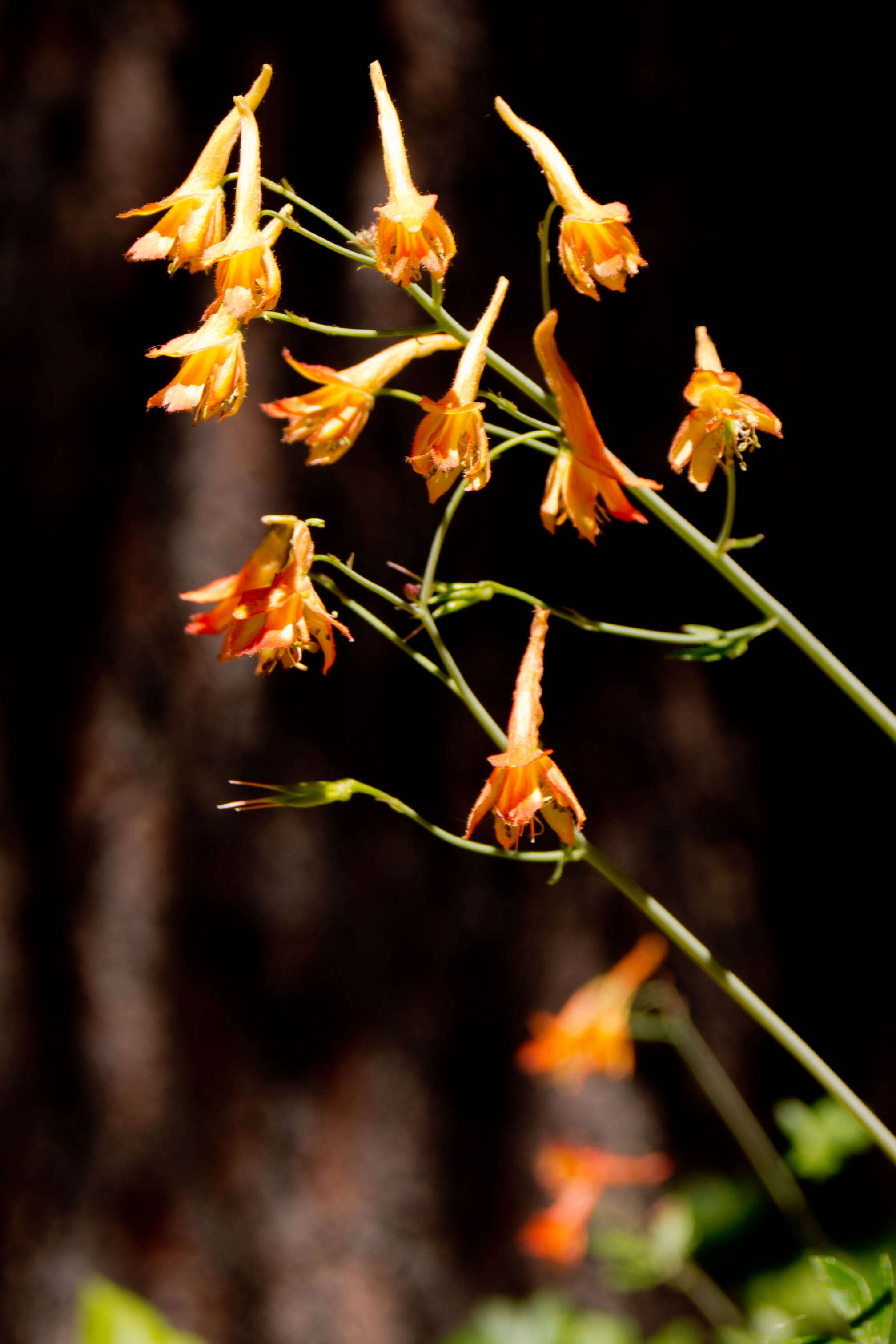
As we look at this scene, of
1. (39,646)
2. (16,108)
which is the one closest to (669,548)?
(39,646)

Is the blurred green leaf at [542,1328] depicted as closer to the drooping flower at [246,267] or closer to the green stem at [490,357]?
the green stem at [490,357]

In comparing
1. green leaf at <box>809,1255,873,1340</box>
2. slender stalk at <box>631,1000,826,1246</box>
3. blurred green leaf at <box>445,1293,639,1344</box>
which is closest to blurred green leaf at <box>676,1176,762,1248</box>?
slender stalk at <box>631,1000,826,1246</box>

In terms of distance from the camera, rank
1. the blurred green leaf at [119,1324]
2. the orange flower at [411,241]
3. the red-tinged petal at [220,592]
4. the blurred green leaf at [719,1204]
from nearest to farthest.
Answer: the orange flower at [411,241] < the red-tinged petal at [220,592] < the blurred green leaf at [119,1324] < the blurred green leaf at [719,1204]

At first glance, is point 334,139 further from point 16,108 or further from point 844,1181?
point 844,1181

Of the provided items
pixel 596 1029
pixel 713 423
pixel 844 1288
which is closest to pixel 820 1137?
pixel 596 1029

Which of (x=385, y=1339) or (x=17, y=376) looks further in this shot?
(x=385, y=1339)

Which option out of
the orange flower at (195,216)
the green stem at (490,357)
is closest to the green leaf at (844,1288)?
the green stem at (490,357)

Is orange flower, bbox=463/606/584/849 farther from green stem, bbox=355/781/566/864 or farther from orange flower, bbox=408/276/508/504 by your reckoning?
orange flower, bbox=408/276/508/504
